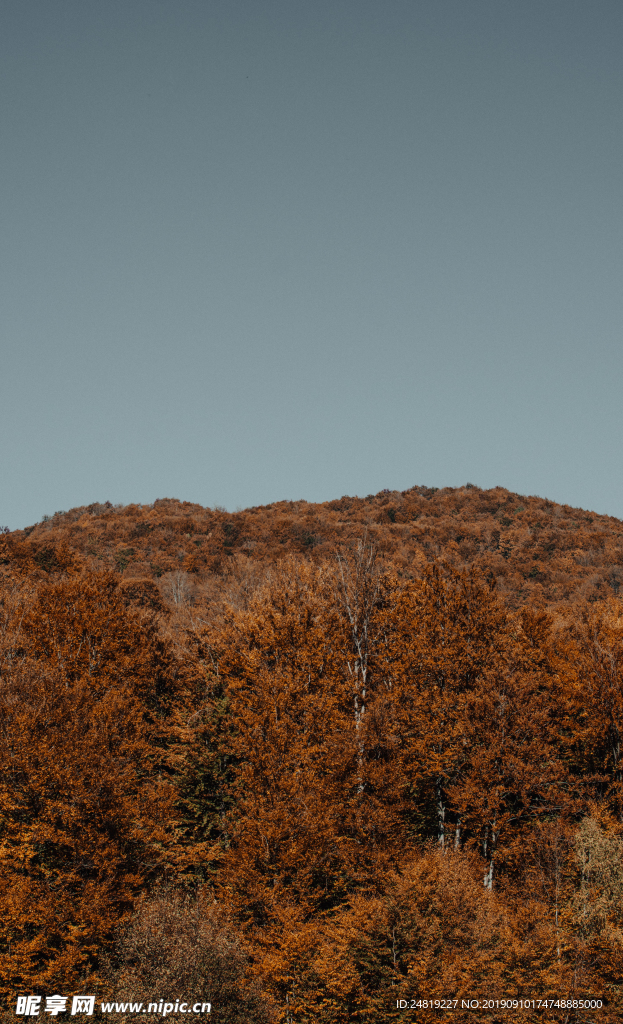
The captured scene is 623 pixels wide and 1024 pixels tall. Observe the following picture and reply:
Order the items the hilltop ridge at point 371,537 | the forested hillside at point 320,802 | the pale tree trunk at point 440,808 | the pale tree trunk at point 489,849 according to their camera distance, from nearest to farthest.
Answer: the forested hillside at point 320,802 < the pale tree trunk at point 489,849 < the pale tree trunk at point 440,808 < the hilltop ridge at point 371,537

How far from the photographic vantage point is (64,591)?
3906 centimetres

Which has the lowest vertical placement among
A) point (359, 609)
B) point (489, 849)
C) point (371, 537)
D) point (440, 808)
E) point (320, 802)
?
point (489, 849)

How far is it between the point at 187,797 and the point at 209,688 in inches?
214

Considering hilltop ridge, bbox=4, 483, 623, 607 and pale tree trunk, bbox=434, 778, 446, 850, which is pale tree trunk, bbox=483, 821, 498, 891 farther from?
hilltop ridge, bbox=4, 483, 623, 607

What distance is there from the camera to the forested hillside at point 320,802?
77.0 feet

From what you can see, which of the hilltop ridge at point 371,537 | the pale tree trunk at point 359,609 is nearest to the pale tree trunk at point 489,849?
the pale tree trunk at point 359,609

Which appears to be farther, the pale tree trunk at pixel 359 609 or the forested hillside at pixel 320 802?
the pale tree trunk at pixel 359 609

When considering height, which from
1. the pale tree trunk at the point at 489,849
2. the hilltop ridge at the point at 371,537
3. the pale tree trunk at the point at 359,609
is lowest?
the pale tree trunk at the point at 489,849

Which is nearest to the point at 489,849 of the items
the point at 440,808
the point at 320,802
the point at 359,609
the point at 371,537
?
the point at 440,808

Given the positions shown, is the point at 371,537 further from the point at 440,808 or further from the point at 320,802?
the point at 320,802

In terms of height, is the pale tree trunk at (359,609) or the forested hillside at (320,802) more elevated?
the pale tree trunk at (359,609)

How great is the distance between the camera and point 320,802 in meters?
29.9

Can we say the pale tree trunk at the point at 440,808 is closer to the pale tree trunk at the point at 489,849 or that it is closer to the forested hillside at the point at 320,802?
the forested hillside at the point at 320,802

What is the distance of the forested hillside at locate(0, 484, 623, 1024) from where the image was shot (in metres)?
23.5
